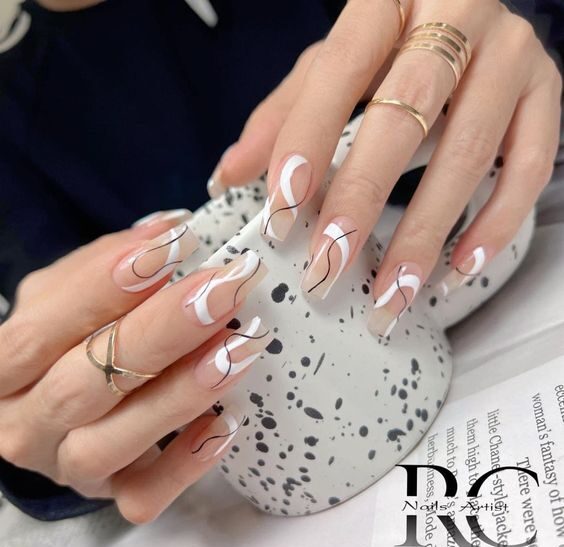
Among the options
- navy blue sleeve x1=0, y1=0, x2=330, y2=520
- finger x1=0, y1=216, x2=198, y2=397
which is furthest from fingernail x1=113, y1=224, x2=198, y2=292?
navy blue sleeve x1=0, y1=0, x2=330, y2=520

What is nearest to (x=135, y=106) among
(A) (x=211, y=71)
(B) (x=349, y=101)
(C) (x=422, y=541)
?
(A) (x=211, y=71)

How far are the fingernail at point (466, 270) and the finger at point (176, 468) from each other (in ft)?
0.41

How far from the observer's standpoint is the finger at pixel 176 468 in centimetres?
25

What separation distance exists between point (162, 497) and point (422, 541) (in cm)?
12

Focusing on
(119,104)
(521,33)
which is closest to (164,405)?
(521,33)

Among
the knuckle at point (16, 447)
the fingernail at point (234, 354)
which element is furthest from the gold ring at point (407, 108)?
the knuckle at point (16, 447)

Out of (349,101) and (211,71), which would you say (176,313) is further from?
(211,71)

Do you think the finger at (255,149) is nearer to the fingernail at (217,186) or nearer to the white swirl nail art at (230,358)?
the fingernail at (217,186)

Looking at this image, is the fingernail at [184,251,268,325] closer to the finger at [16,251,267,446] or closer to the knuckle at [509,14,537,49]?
the finger at [16,251,267,446]

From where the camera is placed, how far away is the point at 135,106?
55 cm

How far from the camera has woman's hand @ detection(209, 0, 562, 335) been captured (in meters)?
0.25

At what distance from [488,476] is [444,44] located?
0.61ft

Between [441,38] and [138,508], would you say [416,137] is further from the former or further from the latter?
[138,508]

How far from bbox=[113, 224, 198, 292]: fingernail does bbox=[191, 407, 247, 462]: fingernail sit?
0.20 ft
